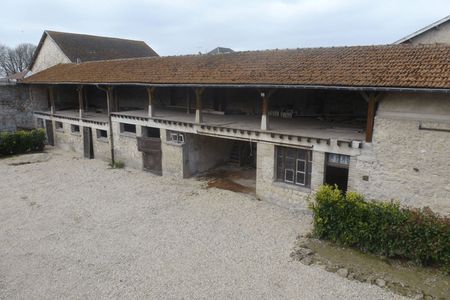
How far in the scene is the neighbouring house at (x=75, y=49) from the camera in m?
26.0

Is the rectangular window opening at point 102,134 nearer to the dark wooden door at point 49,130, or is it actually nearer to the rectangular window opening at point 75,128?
the rectangular window opening at point 75,128

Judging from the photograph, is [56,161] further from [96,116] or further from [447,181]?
[447,181]

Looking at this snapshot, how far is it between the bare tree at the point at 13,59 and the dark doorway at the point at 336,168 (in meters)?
64.2

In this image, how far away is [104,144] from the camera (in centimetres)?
1922

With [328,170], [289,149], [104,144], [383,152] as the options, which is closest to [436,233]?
[383,152]

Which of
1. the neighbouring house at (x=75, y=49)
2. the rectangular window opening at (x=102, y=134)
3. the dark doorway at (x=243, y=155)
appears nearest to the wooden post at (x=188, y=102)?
the dark doorway at (x=243, y=155)

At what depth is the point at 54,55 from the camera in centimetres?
2670

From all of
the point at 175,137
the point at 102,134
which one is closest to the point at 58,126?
the point at 102,134

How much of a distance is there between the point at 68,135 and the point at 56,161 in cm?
267

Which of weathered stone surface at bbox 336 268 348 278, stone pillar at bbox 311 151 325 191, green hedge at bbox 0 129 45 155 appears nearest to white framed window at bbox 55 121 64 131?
green hedge at bbox 0 129 45 155

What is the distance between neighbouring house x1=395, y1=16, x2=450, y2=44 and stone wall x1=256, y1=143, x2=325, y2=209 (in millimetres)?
8820

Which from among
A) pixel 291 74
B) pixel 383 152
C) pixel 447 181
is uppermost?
pixel 291 74

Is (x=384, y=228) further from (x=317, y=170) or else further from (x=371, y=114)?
(x=371, y=114)

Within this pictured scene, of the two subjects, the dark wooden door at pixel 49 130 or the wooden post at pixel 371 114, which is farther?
the dark wooden door at pixel 49 130
